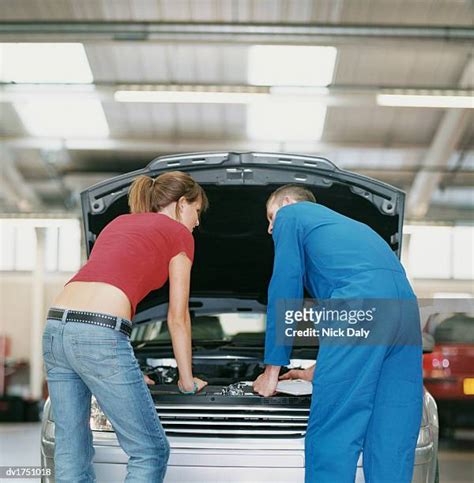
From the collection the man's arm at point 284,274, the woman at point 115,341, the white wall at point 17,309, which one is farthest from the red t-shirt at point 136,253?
the white wall at point 17,309

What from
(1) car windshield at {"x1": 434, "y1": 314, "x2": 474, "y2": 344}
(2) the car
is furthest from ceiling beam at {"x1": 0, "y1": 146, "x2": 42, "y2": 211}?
(2) the car

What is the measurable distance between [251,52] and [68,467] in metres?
7.00

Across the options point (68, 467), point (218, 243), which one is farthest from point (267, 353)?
point (218, 243)

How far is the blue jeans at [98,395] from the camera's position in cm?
228

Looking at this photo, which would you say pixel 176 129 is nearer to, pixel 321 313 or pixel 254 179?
pixel 254 179

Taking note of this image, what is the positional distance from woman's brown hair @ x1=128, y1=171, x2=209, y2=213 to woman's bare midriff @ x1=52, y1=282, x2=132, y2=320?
1.24 feet

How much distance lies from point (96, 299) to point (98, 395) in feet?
0.85

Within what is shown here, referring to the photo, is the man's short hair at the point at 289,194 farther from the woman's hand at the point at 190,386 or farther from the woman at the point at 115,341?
the woman's hand at the point at 190,386

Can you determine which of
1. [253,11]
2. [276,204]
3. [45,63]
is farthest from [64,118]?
[276,204]

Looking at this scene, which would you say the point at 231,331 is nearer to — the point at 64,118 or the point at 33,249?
the point at 64,118

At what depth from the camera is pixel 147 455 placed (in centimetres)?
236

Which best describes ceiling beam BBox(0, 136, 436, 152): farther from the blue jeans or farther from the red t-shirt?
the blue jeans

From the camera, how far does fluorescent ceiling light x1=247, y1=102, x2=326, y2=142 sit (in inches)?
417

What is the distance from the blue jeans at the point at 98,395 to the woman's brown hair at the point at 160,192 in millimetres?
503
